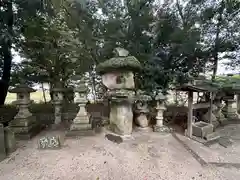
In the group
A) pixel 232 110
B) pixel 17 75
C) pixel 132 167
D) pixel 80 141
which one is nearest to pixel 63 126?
pixel 80 141

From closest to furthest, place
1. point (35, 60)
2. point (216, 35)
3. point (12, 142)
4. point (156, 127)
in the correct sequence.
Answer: point (12, 142)
point (156, 127)
point (216, 35)
point (35, 60)

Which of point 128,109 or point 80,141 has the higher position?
point 128,109

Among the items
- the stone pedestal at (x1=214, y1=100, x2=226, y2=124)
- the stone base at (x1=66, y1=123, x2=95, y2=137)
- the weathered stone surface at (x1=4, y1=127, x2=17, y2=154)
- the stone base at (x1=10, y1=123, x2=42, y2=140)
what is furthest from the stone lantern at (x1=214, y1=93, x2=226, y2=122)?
the weathered stone surface at (x1=4, y1=127, x2=17, y2=154)

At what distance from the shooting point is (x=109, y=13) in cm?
506

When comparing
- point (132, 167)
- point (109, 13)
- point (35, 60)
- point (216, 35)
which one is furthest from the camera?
point (35, 60)

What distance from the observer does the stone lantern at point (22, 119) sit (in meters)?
4.01

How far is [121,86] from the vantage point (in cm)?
401

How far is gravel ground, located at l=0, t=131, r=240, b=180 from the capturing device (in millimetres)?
2469

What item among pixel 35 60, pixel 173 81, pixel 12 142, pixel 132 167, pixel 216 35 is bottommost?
pixel 132 167

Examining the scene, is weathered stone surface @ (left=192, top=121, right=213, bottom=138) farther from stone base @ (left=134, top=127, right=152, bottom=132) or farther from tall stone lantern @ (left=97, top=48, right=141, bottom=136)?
tall stone lantern @ (left=97, top=48, right=141, bottom=136)

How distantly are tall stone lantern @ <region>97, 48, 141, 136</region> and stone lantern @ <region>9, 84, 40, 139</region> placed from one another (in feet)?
6.54

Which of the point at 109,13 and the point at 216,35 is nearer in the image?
the point at 109,13

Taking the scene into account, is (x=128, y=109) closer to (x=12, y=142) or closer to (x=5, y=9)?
(x=12, y=142)

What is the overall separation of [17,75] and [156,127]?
16.4 ft
